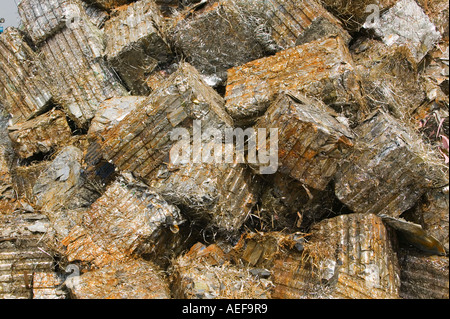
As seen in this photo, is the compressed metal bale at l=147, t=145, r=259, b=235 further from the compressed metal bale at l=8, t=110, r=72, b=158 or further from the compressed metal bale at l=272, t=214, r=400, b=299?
the compressed metal bale at l=8, t=110, r=72, b=158

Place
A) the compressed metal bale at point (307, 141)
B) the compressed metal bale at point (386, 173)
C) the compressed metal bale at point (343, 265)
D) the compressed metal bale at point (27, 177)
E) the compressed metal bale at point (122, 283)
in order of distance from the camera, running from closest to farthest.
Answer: the compressed metal bale at point (122, 283)
the compressed metal bale at point (343, 265)
the compressed metal bale at point (307, 141)
the compressed metal bale at point (386, 173)
the compressed metal bale at point (27, 177)

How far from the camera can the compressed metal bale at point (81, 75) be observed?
4.35 meters

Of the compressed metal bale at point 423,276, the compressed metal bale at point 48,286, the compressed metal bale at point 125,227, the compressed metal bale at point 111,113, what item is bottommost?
the compressed metal bale at point 423,276

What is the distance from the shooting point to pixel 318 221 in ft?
11.8

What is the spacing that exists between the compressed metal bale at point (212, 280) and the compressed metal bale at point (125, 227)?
11.1 inches

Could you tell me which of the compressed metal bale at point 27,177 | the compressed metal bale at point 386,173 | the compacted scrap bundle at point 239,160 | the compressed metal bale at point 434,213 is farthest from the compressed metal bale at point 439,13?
the compressed metal bale at point 27,177

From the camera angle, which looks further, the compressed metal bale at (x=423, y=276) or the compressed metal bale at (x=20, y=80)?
the compressed metal bale at (x=20, y=80)

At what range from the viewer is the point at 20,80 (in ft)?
14.9

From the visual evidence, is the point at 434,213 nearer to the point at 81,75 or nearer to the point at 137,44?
the point at 137,44

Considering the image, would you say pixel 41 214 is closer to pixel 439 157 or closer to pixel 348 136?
pixel 348 136

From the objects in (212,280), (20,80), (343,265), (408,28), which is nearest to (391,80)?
(408,28)

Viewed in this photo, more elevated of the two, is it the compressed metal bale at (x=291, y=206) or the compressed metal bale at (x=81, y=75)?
the compressed metal bale at (x=81, y=75)

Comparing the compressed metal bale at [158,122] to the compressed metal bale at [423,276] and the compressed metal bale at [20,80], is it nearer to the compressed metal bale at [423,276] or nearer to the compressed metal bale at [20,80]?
the compressed metal bale at [20,80]

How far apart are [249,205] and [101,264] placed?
1.30 metres
